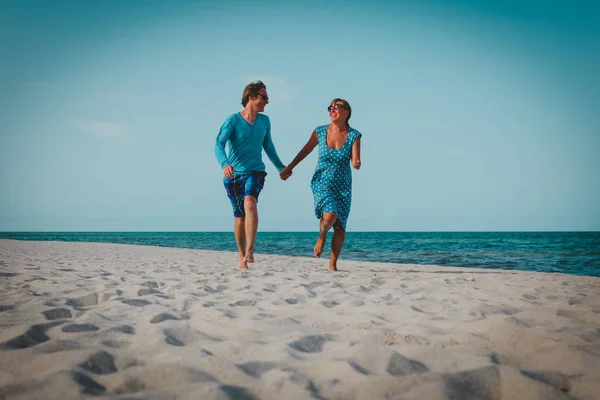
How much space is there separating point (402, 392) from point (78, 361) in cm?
104

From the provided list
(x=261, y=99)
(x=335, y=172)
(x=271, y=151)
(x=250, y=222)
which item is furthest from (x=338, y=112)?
(x=250, y=222)

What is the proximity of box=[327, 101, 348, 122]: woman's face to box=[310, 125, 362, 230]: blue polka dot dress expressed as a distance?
178 mm

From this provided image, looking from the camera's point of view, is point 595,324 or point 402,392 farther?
point 595,324

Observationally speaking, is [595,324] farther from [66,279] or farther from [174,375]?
[66,279]

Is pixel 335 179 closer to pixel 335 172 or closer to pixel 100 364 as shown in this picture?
pixel 335 172

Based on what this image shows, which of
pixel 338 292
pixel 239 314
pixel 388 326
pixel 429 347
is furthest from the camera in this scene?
pixel 338 292

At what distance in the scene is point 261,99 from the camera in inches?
172

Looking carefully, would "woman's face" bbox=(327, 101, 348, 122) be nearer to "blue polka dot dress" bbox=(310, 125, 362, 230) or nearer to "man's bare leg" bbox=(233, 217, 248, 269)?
"blue polka dot dress" bbox=(310, 125, 362, 230)

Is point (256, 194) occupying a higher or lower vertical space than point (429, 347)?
higher

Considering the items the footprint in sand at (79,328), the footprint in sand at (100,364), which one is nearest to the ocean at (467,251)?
the footprint in sand at (79,328)

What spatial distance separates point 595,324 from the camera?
1823 mm

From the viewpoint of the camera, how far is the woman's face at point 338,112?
14.1 ft

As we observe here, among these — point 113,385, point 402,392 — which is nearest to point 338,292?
point 402,392

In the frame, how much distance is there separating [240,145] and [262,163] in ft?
1.08
